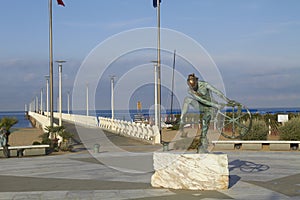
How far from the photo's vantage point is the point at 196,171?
13.1 metres

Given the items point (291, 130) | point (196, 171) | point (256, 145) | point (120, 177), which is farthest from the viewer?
point (291, 130)

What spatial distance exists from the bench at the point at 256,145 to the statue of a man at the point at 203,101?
11.9 m

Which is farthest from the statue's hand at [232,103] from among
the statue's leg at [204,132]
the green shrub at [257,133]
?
the green shrub at [257,133]

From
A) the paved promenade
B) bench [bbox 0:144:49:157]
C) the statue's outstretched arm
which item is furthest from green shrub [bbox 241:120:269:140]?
the statue's outstretched arm

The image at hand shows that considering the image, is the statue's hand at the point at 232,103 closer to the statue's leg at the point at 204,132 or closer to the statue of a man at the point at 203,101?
the statue of a man at the point at 203,101

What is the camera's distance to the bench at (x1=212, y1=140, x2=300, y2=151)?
2548cm

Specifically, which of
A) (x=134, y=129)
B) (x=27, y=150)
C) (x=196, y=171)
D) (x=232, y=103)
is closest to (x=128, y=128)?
(x=134, y=129)

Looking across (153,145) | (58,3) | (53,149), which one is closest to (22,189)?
(53,149)

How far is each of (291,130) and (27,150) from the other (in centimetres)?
1437

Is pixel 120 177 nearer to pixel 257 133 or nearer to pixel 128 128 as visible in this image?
pixel 257 133

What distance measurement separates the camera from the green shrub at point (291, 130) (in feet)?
90.4

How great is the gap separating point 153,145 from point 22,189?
16.2 m

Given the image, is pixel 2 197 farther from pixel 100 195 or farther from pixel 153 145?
pixel 153 145

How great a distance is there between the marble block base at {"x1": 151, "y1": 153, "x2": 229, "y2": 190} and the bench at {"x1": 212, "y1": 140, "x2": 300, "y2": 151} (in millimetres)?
12259
